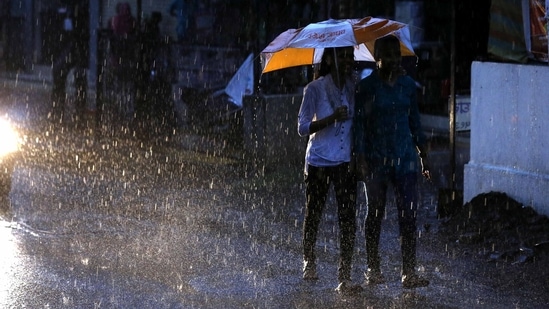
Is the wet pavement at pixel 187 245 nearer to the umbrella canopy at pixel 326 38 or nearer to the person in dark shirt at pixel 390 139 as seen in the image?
the person in dark shirt at pixel 390 139

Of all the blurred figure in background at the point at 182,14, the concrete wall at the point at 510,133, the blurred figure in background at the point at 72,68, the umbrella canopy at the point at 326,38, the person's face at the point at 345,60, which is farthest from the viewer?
the blurred figure in background at the point at 182,14

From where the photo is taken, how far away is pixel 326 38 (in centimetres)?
784

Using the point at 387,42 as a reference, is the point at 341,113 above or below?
below

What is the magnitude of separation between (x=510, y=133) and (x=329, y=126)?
298cm

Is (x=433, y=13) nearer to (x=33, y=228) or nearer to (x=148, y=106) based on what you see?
(x=148, y=106)

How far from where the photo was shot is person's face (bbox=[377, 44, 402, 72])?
7844mm

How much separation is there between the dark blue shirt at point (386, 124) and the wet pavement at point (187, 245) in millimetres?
944

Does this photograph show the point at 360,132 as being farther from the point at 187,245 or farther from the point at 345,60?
the point at 187,245

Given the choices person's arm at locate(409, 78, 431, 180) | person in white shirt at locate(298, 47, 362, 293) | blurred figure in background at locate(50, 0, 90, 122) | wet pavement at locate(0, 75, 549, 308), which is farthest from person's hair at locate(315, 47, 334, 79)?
blurred figure in background at locate(50, 0, 90, 122)

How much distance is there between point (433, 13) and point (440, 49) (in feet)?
5.80

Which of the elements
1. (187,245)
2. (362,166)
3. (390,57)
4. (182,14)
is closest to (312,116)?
(362,166)

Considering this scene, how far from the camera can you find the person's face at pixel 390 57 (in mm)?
7844

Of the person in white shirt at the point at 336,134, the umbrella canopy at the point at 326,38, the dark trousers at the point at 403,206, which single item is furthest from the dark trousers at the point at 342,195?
the umbrella canopy at the point at 326,38

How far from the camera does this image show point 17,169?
14109mm
